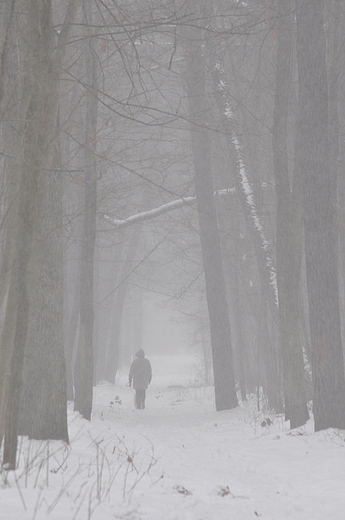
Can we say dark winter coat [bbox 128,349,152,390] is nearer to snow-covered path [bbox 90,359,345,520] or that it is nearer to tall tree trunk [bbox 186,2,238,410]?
tall tree trunk [bbox 186,2,238,410]

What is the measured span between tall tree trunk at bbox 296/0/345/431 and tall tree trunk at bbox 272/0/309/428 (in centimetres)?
126

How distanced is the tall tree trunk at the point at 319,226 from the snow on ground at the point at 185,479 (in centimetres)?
60

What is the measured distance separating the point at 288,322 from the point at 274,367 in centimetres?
498

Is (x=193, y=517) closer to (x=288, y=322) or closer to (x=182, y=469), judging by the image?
(x=182, y=469)

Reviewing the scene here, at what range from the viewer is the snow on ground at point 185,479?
381cm

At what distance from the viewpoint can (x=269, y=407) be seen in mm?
14500

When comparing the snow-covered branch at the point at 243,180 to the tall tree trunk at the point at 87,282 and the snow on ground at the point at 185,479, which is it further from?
the snow on ground at the point at 185,479

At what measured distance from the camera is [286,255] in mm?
9844

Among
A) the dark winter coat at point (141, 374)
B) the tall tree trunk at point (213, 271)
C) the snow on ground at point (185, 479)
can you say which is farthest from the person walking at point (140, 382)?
the snow on ground at point (185, 479)

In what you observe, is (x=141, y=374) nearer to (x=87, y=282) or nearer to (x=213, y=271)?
(x=213, y=271)

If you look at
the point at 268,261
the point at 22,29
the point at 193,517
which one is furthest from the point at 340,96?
the point at 193,517

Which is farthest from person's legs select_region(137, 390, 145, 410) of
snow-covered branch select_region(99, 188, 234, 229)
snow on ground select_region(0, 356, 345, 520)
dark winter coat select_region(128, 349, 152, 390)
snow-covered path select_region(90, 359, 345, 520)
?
snow on ground select_region(0, 356, 345, 520)

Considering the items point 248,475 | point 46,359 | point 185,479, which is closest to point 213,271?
point 46,359

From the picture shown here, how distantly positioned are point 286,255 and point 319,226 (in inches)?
62.0
